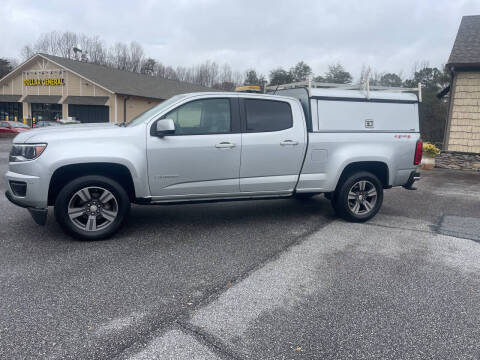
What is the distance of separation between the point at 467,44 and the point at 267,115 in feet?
41.8

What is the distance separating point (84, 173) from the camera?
5078 mm

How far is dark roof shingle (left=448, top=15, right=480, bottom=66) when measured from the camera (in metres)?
13.8

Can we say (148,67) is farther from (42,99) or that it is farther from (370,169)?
(370,169)

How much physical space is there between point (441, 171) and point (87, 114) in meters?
25.9

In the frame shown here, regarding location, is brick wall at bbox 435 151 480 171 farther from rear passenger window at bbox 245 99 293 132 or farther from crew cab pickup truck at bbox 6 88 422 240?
rear passenger window at bbox 245 99 293 132

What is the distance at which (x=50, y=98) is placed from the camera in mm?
32438

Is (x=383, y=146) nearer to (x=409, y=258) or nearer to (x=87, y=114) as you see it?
(x=409, y=258)

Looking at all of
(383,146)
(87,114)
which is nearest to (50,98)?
(87,114)

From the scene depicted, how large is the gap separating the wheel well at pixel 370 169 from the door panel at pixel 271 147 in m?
0.91

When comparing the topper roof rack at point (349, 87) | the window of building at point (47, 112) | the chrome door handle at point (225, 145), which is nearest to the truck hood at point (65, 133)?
the chrome door handle at point (225, 145)

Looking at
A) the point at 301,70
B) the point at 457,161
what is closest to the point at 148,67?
the point at 301,70

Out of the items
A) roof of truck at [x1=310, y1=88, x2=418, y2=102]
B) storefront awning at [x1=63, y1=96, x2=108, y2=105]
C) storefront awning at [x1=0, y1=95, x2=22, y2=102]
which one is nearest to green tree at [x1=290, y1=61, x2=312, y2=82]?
storefront awning at [x1=63, y1=96, x2=108, y2=105]

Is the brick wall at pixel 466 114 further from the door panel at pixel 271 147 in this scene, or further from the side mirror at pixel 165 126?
the side mirror at pixel 165 126

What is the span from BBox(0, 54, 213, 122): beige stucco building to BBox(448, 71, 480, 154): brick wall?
72.8 ft
